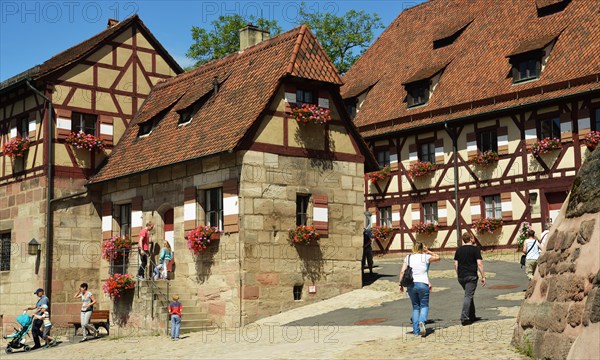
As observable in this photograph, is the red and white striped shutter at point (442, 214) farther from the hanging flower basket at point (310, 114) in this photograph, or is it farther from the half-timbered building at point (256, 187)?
the hanging flower basket at point (310, 114)

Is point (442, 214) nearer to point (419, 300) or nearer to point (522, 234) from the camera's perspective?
point (522, 234)

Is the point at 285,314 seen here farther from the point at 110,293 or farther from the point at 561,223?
the point at 561,223

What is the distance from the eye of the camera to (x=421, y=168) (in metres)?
31.1

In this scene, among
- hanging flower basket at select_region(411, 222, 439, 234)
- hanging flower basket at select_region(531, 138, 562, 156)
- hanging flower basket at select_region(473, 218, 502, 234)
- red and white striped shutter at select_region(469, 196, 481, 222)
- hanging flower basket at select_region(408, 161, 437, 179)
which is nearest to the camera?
hanging flower basket at select_region(531, 138, 562, 156)

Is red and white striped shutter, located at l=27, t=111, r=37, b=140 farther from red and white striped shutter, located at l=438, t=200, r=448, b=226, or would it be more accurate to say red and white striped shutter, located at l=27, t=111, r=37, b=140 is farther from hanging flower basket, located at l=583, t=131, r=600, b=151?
hanging flower basket, located at l=583, t=131, r=600, b=151

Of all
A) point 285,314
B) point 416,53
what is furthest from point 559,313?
point 416,53

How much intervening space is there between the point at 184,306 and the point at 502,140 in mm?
13060

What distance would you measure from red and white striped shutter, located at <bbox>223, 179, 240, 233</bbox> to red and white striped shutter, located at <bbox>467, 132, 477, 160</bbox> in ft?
39.0

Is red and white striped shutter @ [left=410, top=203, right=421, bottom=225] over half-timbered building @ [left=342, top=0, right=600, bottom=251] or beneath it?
beneath

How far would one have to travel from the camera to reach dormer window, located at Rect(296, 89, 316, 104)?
21.8 m

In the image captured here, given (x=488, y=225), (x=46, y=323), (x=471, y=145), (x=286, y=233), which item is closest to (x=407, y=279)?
(x=286, y=233)

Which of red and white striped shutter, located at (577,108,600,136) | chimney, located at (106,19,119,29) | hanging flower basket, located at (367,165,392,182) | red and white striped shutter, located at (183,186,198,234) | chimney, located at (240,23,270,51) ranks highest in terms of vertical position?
chimney, located at (106,19,119,29)

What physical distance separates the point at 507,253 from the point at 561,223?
658 inches

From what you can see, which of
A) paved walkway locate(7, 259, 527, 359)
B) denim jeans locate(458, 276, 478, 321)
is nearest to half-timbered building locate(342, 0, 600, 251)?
paved walkway locate(7, 259, 527, 359)
